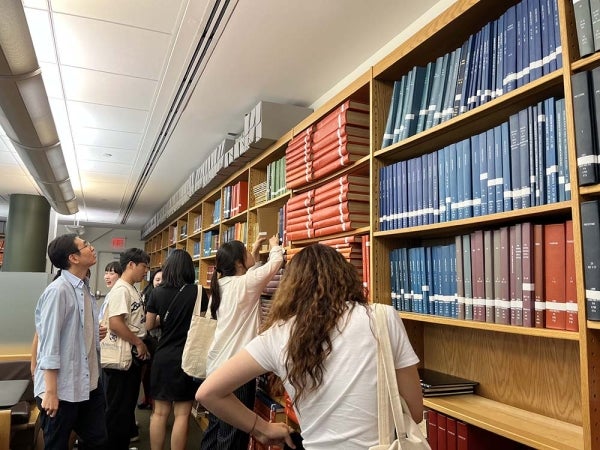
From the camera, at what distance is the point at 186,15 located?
7.17 ft

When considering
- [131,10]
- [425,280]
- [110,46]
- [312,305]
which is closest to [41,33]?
[110,46]

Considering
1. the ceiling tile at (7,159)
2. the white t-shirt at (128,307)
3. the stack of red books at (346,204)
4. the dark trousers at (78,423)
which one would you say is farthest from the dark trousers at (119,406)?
the ceiling tile at (7,159)

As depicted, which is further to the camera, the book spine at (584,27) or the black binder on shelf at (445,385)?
the black binder on shelf at (445,385)

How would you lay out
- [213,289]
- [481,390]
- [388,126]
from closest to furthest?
[481,390], [388,126], [213,289]

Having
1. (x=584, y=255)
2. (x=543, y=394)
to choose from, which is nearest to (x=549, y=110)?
(x=584, y=255)

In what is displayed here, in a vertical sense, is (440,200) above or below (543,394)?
above

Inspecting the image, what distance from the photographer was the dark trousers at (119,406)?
3014 mm

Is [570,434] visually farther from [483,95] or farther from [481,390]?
[483,95]

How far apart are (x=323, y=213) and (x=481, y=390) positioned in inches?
44.0

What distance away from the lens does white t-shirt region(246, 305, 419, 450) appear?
109cm

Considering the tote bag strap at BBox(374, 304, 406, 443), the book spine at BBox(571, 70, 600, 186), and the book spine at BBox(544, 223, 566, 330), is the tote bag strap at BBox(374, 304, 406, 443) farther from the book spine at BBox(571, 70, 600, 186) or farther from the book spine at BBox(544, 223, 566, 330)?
the book spine at BBox(571, 70, 600, 186)

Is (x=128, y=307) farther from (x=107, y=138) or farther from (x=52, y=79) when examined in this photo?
(x=107, y=138)

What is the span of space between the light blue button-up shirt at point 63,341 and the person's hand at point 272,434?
123cm

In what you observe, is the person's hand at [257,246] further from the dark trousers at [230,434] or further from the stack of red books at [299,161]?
the dark trousers at [230,434]
